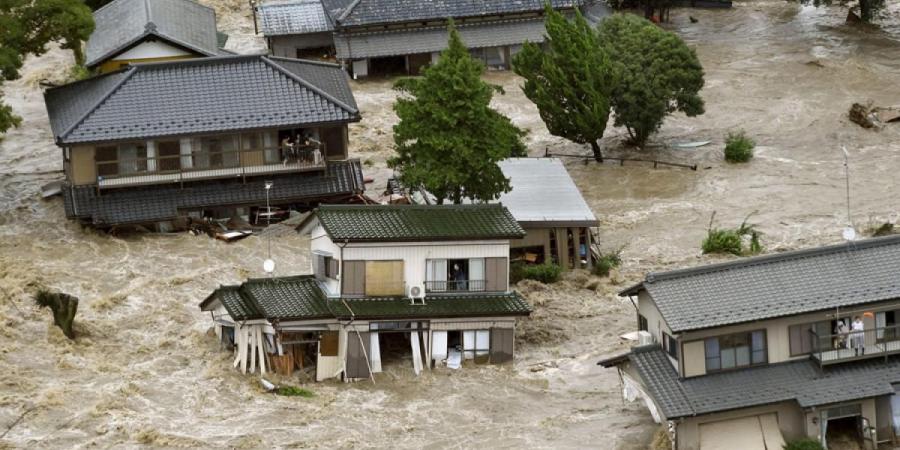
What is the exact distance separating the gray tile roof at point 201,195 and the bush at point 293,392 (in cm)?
1467

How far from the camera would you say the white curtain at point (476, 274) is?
54125 millimetres

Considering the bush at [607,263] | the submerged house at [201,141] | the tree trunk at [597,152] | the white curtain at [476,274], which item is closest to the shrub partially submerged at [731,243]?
the bush at [607,263]

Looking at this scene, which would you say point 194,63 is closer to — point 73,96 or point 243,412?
point 73,96

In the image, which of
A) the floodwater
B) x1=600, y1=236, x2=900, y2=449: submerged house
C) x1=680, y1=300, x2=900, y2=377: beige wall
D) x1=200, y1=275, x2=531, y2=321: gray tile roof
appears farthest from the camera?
x1=200, y1=275, x2=531, y2=321: gray tile roof

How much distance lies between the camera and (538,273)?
6056 centimetres

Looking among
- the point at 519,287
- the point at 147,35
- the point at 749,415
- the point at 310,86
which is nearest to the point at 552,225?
the point at 519,287

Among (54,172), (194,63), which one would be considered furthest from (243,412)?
(54,172)

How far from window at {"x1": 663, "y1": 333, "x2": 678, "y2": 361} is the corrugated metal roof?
13.7 meters

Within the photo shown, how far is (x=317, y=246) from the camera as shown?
55.3 m

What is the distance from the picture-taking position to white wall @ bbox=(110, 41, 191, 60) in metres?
73.8

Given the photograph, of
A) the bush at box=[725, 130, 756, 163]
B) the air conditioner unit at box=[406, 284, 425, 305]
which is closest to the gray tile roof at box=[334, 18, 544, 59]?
the bush at box=[725, 130, 756, 163]

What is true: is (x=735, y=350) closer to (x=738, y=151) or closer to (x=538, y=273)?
(x=538, y=273)

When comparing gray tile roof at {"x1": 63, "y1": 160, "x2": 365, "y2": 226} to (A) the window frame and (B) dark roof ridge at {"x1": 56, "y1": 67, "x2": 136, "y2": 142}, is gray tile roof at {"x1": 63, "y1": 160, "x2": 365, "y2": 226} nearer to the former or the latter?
(B) dark roof ridge at {"x1": 56, "y1": 67, "x2": 136, "y2": 142}

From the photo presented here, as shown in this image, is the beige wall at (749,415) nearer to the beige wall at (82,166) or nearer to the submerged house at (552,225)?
the submerged house at (552,225)
